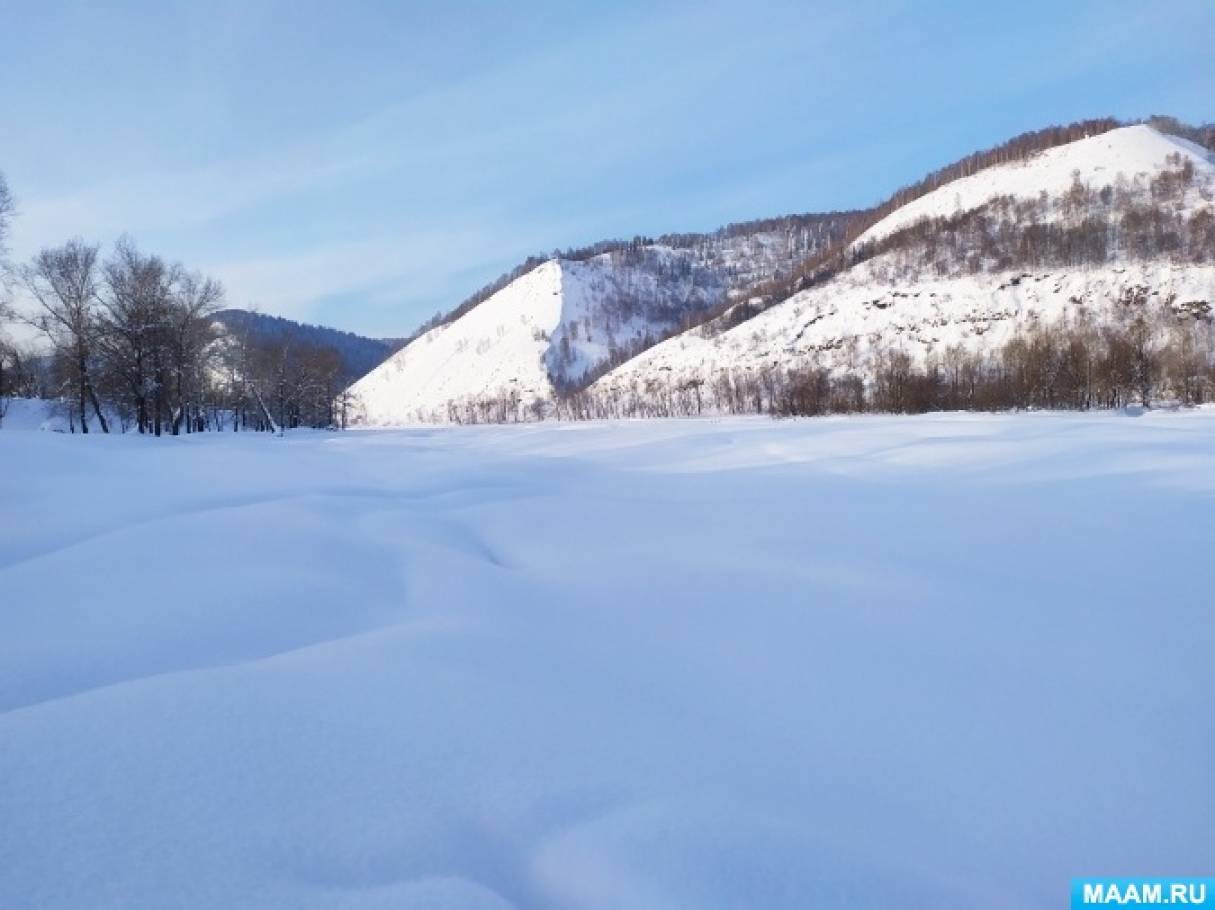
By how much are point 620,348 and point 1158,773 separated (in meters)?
143

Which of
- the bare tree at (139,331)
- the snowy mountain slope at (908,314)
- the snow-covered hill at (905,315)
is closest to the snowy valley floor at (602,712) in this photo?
the bare tree at (139,331)

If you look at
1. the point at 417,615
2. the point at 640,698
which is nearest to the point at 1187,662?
the point at 640,698

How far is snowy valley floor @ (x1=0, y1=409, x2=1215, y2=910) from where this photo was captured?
2.02 metres

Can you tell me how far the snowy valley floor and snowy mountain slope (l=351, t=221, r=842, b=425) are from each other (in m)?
110

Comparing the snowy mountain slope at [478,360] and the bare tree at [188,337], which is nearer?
the bare tree at [188,337]

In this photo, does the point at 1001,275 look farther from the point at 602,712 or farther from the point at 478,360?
the point at 478,360

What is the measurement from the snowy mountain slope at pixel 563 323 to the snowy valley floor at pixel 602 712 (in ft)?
362

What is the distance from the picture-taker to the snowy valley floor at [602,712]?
2023 millimetres

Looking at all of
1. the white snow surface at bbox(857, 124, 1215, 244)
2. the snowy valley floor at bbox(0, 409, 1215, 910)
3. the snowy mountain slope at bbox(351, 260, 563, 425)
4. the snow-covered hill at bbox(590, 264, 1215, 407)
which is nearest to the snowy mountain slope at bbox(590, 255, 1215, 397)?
the snow-covered hill at bbox(590, 264, 1215, 407)

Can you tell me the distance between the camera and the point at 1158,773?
8.59 ft

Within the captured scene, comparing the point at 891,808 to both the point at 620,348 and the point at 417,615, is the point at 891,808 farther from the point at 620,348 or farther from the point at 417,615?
the point at 620,348

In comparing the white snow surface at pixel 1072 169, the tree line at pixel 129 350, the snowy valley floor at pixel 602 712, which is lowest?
the snowy valley floor at pixel 602 712

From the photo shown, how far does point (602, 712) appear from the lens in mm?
2955

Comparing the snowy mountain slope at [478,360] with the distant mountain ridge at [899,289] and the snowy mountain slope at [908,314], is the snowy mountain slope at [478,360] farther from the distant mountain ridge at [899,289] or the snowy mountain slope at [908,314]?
the snowy mountain slope at [908,314]
